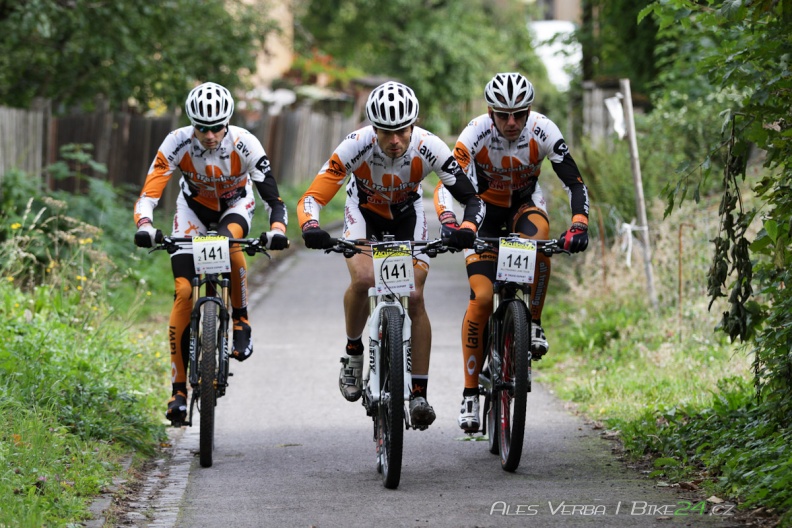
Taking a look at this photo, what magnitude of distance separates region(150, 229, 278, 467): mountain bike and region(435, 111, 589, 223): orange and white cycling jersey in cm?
138

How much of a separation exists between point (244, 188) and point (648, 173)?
6.63 metres

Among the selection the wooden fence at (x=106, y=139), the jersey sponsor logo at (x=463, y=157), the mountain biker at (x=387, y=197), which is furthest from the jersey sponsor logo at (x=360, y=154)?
the wooden fence at (x=106, y=139)

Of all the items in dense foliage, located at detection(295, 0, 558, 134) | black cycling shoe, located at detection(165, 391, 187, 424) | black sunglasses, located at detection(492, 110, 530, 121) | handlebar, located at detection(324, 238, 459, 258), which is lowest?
black cycling shoe, located at detection(165, 391, 187, 424)

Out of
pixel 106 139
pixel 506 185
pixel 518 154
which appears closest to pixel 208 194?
pixel 506 185

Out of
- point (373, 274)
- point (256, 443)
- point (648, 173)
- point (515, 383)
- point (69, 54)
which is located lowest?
point (256, 443)

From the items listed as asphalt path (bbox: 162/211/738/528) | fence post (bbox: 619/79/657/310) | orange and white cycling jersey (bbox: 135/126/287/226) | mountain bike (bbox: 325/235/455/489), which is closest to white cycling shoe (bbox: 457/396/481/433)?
asphalt path (bbox: 162/211/738/528)

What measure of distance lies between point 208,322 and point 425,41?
3993cm

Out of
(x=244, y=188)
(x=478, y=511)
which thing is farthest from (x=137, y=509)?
(x=244, y=188)

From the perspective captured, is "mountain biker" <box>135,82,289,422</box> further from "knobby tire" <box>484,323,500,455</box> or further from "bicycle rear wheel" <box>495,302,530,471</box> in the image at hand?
"bicycle rear wheel" <box>495,302,530,471</box>

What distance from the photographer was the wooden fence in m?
14.6

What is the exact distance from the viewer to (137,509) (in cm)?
620

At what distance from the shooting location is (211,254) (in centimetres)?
738

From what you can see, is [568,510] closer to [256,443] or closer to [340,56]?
[256,443]

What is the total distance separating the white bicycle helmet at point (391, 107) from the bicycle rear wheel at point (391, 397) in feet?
3.38
